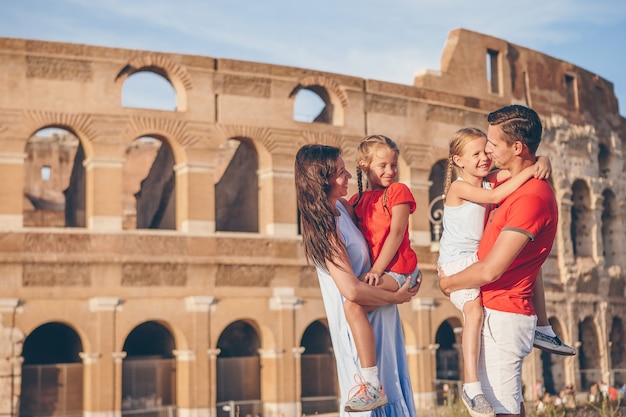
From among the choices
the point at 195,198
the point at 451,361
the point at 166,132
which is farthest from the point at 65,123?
the point at 451,361

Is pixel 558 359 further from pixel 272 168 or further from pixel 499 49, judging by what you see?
pixel 272 168

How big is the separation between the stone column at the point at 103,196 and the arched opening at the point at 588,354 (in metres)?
13.9

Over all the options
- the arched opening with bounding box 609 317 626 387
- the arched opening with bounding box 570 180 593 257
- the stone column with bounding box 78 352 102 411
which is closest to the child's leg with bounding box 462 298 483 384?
the stone column with bounding box 78 352 102 411

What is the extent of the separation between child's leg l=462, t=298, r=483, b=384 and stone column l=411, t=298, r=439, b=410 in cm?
1645

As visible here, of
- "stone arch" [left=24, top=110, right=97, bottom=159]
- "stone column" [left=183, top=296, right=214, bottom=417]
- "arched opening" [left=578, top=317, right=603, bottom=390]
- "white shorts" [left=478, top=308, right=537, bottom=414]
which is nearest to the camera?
"white shorts" [left=478, top=308, right=537, bottom=414]

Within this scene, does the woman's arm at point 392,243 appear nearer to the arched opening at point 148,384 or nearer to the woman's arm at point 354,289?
the woman's arm at point 354,289

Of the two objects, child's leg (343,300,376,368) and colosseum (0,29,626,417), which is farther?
colosseum (0,29,626,417)

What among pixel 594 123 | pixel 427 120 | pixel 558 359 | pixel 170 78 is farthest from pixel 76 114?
pixel 594 123

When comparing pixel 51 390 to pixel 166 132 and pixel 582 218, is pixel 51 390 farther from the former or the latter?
pixel 582 218

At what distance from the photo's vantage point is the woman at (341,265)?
4.80 metres

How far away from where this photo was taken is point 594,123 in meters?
27.3

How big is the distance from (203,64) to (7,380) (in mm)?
7305

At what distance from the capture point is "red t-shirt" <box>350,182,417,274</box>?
196 inches

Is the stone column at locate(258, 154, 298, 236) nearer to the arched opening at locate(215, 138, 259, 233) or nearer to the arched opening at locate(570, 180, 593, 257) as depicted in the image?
the arched opening at locate(215, 138, 259, 233)
